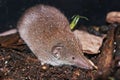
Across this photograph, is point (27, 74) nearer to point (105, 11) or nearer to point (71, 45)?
point (71, 45)

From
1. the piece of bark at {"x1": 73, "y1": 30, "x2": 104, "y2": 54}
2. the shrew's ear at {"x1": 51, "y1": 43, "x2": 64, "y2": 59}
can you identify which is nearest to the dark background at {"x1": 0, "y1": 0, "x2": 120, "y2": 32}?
the piece of bark at {"x1": 73, "y1": 30, "x2": 104, "y2": 54}

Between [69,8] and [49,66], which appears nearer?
[49,66]

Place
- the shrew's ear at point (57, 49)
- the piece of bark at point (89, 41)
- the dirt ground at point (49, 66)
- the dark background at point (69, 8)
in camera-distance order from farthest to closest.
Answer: the dark background at point (69, 8) → the piece of bark at point (89, 41) → the shrew's ear at point (57, 49) → the dirt ground at point (49, 66)

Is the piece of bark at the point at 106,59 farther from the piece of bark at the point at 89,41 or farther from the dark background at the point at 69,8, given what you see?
the dark background at the point at 69,8

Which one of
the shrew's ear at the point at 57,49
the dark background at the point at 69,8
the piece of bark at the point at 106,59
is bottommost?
the piece of bark at the point at 106,59

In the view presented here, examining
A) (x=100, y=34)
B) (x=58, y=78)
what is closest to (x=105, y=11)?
(x=100, y=34)

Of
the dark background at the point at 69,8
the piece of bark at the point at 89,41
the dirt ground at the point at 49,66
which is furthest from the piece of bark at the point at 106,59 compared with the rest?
the dark background at the point at 69,8

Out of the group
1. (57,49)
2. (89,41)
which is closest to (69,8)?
(89,41)

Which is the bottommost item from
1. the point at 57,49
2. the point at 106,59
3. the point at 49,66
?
the point at 106,59

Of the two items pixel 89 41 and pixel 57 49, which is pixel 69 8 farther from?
pixel 57 49
